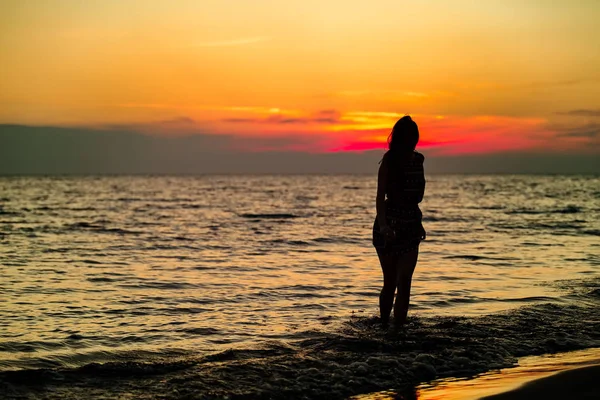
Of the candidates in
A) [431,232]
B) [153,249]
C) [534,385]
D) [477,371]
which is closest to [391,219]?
[477,371]

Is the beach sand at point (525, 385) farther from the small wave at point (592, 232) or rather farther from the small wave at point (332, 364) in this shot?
the small wave at point (592, 232)

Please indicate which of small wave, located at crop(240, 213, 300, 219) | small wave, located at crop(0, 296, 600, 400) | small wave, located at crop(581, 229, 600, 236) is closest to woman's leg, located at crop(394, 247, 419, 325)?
small wave, located at crop(0, 296, 600, 400)

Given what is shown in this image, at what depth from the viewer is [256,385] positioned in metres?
5.41

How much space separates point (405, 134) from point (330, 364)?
8.09 ft

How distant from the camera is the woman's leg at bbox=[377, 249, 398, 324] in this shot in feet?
21.9

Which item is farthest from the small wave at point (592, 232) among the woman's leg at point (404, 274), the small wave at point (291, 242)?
the woman's leg at point (404, 274)

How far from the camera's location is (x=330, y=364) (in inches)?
234

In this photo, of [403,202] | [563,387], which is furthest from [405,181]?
[563,387]

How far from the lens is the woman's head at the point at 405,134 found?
6.33m

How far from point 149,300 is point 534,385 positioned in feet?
20.1

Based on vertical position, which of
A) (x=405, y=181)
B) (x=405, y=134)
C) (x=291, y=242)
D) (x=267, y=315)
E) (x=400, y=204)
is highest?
(x=405, y=134)

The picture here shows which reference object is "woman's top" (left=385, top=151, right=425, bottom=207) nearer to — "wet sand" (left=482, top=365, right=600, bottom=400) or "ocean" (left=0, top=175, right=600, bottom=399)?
"ocean" (left=0, top=175, right=600, bottom=399)

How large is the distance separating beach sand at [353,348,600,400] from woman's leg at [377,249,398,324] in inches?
58.3

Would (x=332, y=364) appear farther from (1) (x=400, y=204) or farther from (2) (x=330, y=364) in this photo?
(1) (x=400, y=204)
